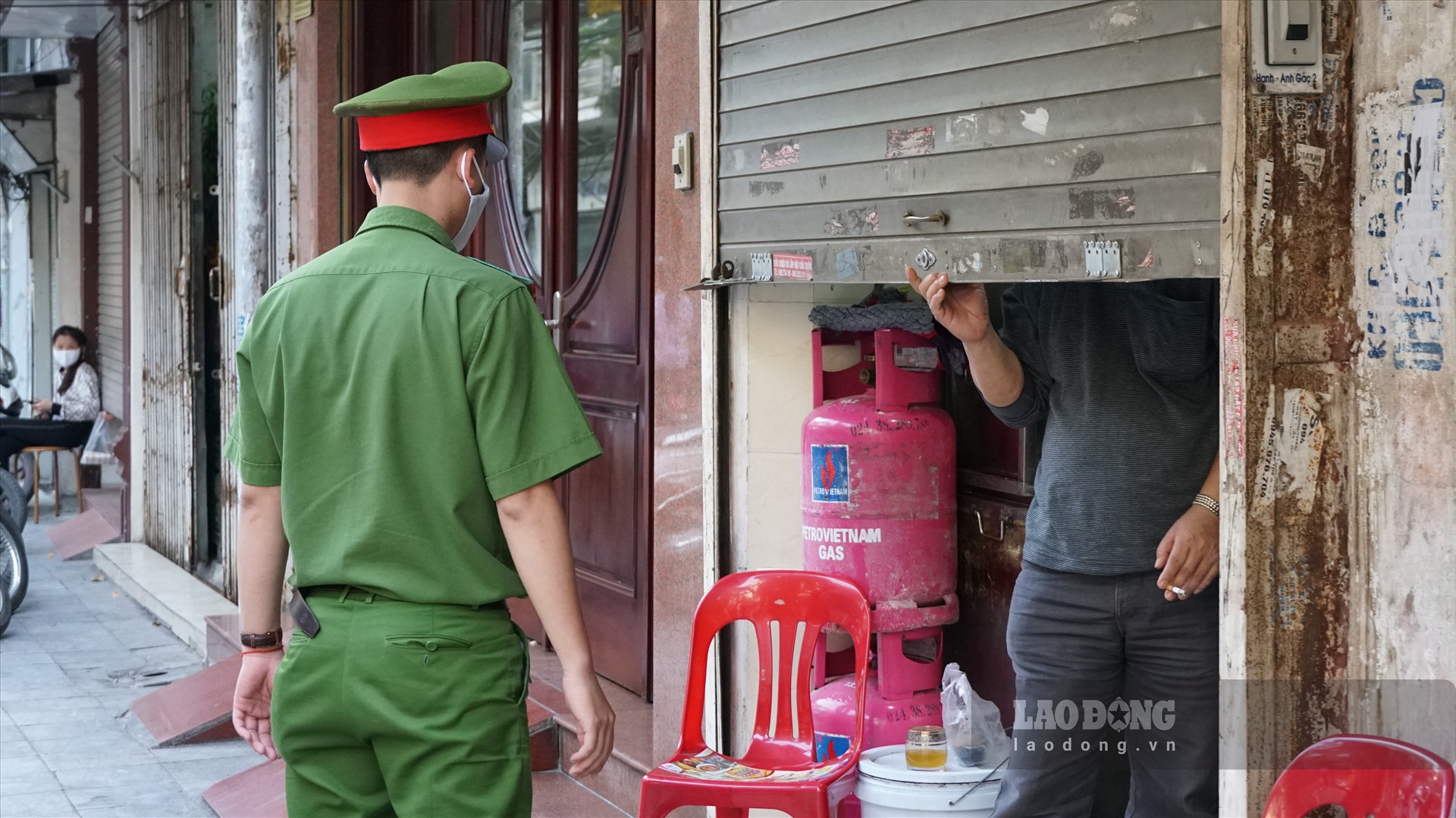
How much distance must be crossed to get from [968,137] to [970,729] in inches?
56.5

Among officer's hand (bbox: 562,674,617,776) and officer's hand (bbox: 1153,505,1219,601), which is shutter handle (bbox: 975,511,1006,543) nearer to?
officer's hand (bbox: 1153,505,1219,601)

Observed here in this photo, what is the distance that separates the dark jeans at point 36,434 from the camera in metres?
11.2

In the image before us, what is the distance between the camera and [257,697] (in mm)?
2781

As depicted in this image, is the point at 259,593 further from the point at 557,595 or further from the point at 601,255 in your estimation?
the point at 601,255

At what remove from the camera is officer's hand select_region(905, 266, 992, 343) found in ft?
10.1

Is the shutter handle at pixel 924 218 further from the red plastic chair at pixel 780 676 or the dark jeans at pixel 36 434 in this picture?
the dark jeans at pixel 36 434

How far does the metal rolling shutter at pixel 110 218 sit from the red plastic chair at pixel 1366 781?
1127 centimetres

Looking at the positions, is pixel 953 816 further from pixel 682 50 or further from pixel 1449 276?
pixel 682 50

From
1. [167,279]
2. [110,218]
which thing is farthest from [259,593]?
[110,218]

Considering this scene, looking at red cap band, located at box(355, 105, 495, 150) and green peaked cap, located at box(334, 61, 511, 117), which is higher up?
green peaked cap, located at box(334, 61, 511, 117)

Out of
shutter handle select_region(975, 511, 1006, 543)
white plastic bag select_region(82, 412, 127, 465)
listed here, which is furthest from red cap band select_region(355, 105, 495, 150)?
white plastic bag select_region(82, 412, 127, 465)

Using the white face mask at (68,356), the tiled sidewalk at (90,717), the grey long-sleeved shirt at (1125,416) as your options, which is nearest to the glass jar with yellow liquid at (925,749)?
the grey long-sleeved shirt at (1125,416)

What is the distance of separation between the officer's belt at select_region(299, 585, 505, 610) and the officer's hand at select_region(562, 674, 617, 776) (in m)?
0.19

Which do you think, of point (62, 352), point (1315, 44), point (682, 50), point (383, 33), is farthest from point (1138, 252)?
point (62, 352)
